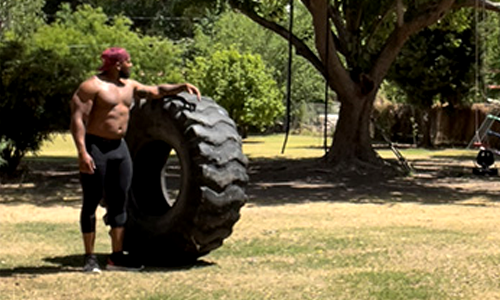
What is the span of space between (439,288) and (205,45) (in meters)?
43.9

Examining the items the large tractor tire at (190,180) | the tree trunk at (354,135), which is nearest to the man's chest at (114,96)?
the large tractor tire at (190,180)

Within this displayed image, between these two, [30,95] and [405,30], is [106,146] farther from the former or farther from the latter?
[405,30]

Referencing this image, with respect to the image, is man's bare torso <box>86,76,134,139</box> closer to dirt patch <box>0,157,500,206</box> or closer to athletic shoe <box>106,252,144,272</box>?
athletic shoe <box>106,252,144,272</box>

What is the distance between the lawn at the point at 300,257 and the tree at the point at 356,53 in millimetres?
7122

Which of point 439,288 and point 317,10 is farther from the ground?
point 317,10

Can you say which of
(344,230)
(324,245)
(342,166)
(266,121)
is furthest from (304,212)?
(266,121)

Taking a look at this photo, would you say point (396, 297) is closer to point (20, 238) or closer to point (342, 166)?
point (20, 238)

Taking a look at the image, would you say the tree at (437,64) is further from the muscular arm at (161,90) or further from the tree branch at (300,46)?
the muscular arm at (161,90)

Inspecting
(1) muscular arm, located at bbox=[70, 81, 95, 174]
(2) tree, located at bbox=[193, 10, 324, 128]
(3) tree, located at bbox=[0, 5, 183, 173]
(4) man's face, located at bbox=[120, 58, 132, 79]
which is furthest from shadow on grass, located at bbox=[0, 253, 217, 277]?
(2) tree, located at bbox=[193, 10, 324, 128]

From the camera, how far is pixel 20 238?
38.4ft

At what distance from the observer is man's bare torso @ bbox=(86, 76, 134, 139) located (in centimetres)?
905

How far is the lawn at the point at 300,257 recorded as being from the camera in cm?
809

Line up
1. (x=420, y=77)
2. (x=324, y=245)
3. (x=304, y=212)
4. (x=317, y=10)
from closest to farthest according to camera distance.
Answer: (x=324, y=245) < (x=304, y=212) < (x=317, y=10) < (x=420, y=77)

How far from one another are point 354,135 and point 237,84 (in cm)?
1940
